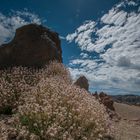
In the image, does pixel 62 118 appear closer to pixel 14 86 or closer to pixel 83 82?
pixel 14 86

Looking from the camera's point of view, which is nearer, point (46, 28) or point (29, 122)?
point (29, 122)

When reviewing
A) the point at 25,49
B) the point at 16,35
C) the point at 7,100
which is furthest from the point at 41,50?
the point at 7,100

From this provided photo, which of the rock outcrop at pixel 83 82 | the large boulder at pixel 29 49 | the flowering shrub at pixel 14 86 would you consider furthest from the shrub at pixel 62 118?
the rock outcrop at pixel 83 82

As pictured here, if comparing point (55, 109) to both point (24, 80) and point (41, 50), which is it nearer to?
point (24, 80)

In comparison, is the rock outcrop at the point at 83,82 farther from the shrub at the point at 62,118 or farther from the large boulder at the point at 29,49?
the shrub at the point at 62,118

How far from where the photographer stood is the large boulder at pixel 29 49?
1725cm

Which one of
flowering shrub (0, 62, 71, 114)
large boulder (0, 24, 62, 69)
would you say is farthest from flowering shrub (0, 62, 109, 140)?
large boulder (0, 24, 62, 69)

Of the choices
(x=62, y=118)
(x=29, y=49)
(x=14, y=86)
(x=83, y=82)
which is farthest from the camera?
(x=83, y=82)

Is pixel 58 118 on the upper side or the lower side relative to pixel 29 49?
lower

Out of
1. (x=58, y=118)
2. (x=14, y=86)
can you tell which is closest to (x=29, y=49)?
(x=14, y=86)

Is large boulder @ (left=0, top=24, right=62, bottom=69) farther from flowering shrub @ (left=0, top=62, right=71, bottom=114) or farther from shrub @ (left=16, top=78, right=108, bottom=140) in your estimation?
shrub @ (left=16, top=78, right=108, bottom=140)

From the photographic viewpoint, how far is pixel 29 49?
17609mm

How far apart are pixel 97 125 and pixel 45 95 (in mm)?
2030

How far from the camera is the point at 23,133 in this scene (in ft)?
23.3
